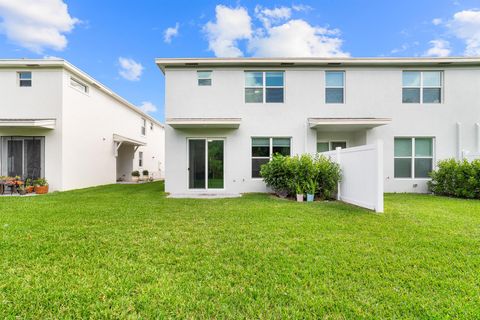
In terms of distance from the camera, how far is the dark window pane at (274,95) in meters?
11.1

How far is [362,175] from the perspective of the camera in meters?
7.45

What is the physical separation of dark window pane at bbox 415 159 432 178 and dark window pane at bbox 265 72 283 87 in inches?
291

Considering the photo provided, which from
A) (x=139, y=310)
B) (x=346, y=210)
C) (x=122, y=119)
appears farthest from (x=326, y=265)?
(x=122, y=119)

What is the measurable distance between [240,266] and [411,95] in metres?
12.0

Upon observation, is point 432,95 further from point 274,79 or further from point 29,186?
point 29,186

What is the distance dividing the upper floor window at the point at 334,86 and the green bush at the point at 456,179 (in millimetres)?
5146

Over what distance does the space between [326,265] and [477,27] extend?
16.4 meters

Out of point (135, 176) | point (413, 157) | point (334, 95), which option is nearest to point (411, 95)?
point (413, 157)

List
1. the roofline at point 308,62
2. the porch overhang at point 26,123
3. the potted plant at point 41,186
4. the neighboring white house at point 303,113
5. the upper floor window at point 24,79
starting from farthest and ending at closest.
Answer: the upper floor window at point 24,79 < the neighboring white house at point 303,113 < the potted plant at point 41,186 < the roofline at point 308,62 < the porch overhang at point 26,123

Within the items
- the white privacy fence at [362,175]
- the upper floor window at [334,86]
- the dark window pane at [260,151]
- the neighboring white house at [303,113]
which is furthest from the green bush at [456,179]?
the dark window pane at [260,151]

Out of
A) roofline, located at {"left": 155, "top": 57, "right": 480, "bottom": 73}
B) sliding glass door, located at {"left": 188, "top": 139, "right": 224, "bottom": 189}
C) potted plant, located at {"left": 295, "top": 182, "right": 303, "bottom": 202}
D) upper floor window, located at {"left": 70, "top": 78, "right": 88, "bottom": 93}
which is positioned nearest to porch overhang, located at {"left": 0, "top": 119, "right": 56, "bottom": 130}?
upper floor window, located at {"left": 70, "top": 78, "right": 88, "bottom": 93}

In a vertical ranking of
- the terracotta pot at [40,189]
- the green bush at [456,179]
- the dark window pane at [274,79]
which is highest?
the dark window pane at [274,79]

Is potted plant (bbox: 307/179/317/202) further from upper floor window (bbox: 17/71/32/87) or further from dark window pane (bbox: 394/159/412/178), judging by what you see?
upper floor window (bbox: 17/71/32/87)

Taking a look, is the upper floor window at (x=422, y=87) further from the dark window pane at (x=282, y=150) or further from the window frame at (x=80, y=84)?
the window frame at (x=80, y=84)
